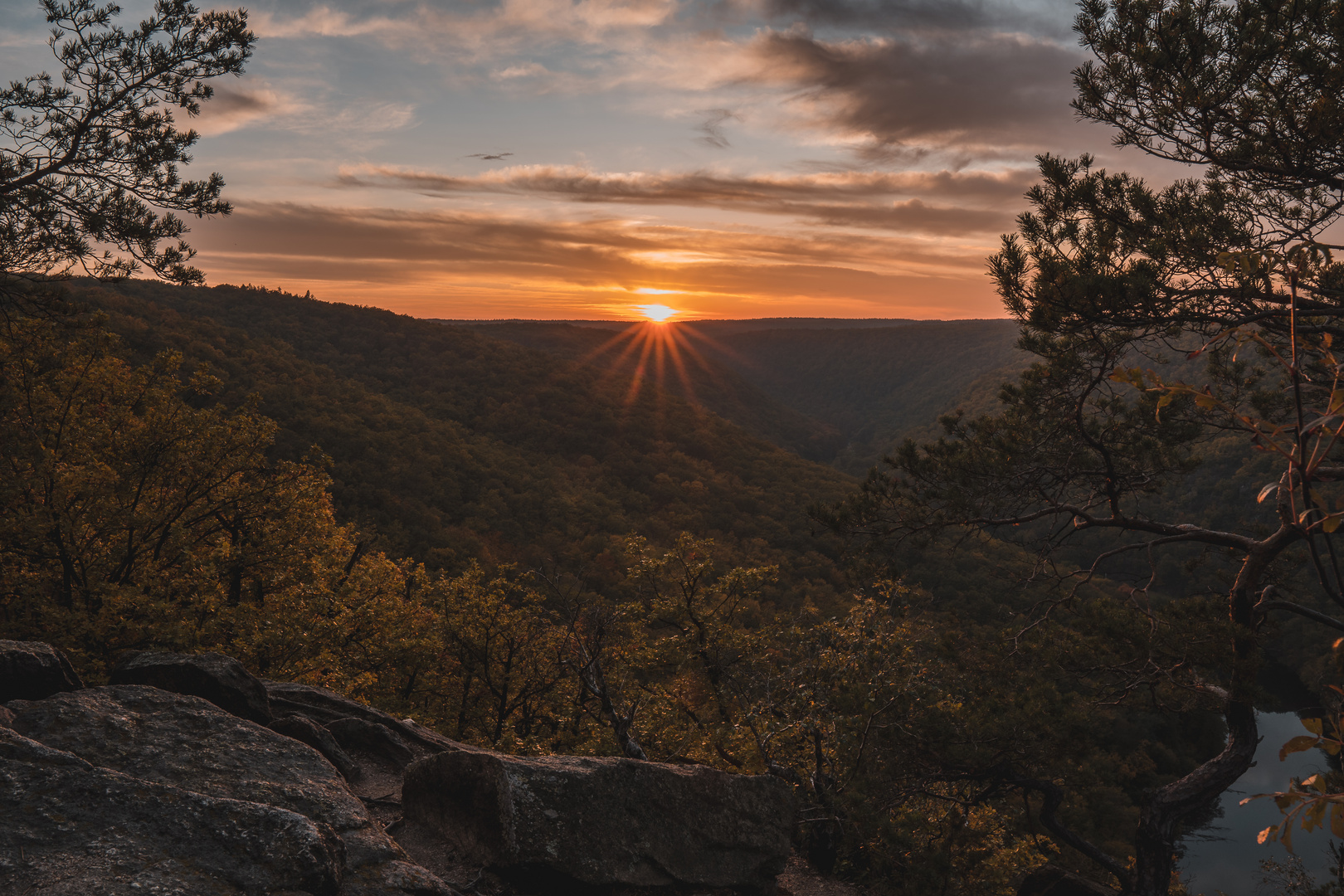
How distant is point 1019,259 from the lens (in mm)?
9102

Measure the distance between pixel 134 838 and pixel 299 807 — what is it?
4.43 feet

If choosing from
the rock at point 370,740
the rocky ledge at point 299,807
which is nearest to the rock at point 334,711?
the rock at point 370,740

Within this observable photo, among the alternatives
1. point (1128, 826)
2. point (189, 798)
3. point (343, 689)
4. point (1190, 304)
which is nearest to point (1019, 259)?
point (1190, 304)

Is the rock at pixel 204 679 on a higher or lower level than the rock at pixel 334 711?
higher

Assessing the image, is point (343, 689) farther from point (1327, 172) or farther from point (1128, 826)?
point (1128, 826)

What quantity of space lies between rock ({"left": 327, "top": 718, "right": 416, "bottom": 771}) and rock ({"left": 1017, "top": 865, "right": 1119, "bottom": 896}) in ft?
27.8

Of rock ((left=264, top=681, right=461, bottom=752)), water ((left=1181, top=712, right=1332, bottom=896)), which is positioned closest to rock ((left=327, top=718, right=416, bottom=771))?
rock ((left=264, top=681, right=461, bottom=752))

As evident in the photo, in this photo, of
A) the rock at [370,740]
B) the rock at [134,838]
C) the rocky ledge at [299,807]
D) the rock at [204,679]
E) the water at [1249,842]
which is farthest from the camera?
the water at [1249,842]

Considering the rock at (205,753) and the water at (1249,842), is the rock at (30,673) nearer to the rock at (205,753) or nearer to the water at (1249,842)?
the rock at (205,753)

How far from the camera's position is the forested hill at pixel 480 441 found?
188 feet

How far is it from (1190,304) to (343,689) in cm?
1676

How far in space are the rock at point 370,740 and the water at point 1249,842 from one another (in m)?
37.9

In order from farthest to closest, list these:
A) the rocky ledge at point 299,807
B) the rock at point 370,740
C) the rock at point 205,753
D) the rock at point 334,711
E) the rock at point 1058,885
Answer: the rock at point 1058,885 < the rock at point 334,711 < the rock at point 370,740 < the rock at point 205,753 < the rocky ledge at point 299,807

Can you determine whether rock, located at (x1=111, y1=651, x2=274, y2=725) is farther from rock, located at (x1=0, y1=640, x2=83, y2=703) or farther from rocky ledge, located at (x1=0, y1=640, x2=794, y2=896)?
rock, located at (x1=0, y1=640, x2=83, y2=703)
